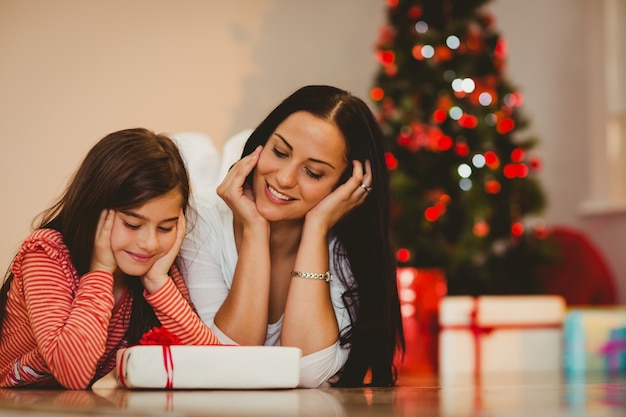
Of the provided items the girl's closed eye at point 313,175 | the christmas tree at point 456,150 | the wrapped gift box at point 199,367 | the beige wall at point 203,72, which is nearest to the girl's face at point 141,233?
the wrapped gift box at point 199,367

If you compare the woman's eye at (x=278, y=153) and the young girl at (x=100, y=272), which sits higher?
the woman's eye at (x=278, y=153)

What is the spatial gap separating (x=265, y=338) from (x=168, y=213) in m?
0.39

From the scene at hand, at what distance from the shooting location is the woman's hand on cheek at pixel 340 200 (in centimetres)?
160

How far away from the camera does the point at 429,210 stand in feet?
10.8

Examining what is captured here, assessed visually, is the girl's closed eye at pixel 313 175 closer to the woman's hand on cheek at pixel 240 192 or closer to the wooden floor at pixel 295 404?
the woman's hand on cheek at pixel 240 192

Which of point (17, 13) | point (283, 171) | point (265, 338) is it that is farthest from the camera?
point (17, 13)

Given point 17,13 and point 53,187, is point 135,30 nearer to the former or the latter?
point 17,13

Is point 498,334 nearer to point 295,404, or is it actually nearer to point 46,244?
point 46,244

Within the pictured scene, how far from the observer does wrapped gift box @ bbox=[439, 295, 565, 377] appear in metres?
2.83

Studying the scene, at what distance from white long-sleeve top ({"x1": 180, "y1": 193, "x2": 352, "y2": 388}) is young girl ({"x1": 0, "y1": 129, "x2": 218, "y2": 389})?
17cm

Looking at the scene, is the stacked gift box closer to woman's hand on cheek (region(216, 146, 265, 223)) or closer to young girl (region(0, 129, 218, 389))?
woman's hand on cheek (region(216, 146, 265, 223))

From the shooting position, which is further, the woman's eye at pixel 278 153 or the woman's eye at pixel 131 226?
the woman's eye at pixel 278 153

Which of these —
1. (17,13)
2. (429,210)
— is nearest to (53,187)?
(17,13)

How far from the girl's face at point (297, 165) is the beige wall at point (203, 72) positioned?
1.15 metres
